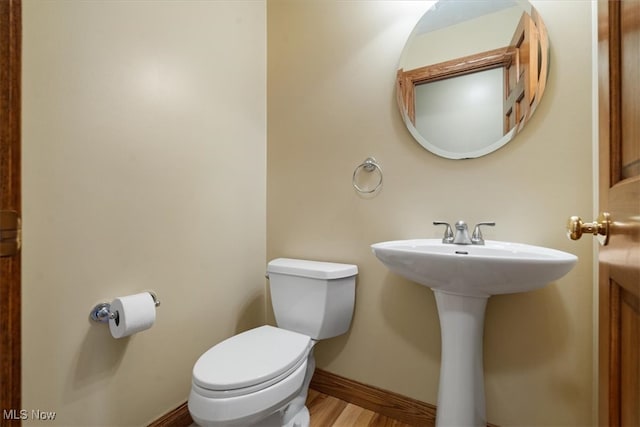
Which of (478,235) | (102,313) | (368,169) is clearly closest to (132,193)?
(102,313)

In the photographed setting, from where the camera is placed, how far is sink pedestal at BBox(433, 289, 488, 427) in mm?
1076

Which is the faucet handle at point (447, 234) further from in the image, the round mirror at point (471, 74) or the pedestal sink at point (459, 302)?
the round mirror at point (471, 74)

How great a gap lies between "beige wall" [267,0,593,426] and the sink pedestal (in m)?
0.18

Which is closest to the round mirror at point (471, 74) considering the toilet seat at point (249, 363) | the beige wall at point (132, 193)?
the beige wall at point (132, 193)

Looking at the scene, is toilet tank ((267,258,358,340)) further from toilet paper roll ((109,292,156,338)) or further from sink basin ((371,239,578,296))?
toilet paper roll ((109,292,156,338))

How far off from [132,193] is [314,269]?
810 millimetres

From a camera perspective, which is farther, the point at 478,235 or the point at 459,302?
the point at 478,235

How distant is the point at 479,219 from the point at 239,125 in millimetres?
1266

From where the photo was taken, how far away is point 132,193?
1.19 meters

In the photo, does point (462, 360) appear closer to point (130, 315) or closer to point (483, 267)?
point (483, 267)

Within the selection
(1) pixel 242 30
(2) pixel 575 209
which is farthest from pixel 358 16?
(2) pixel 575 209

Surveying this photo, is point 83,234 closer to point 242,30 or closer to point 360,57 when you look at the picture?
point 242,30

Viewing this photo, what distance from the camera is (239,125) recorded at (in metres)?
1.64

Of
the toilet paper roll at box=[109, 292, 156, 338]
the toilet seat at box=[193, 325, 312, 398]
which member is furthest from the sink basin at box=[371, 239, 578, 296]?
the toilet paper roll at box=[109, 292, 156, 338]
